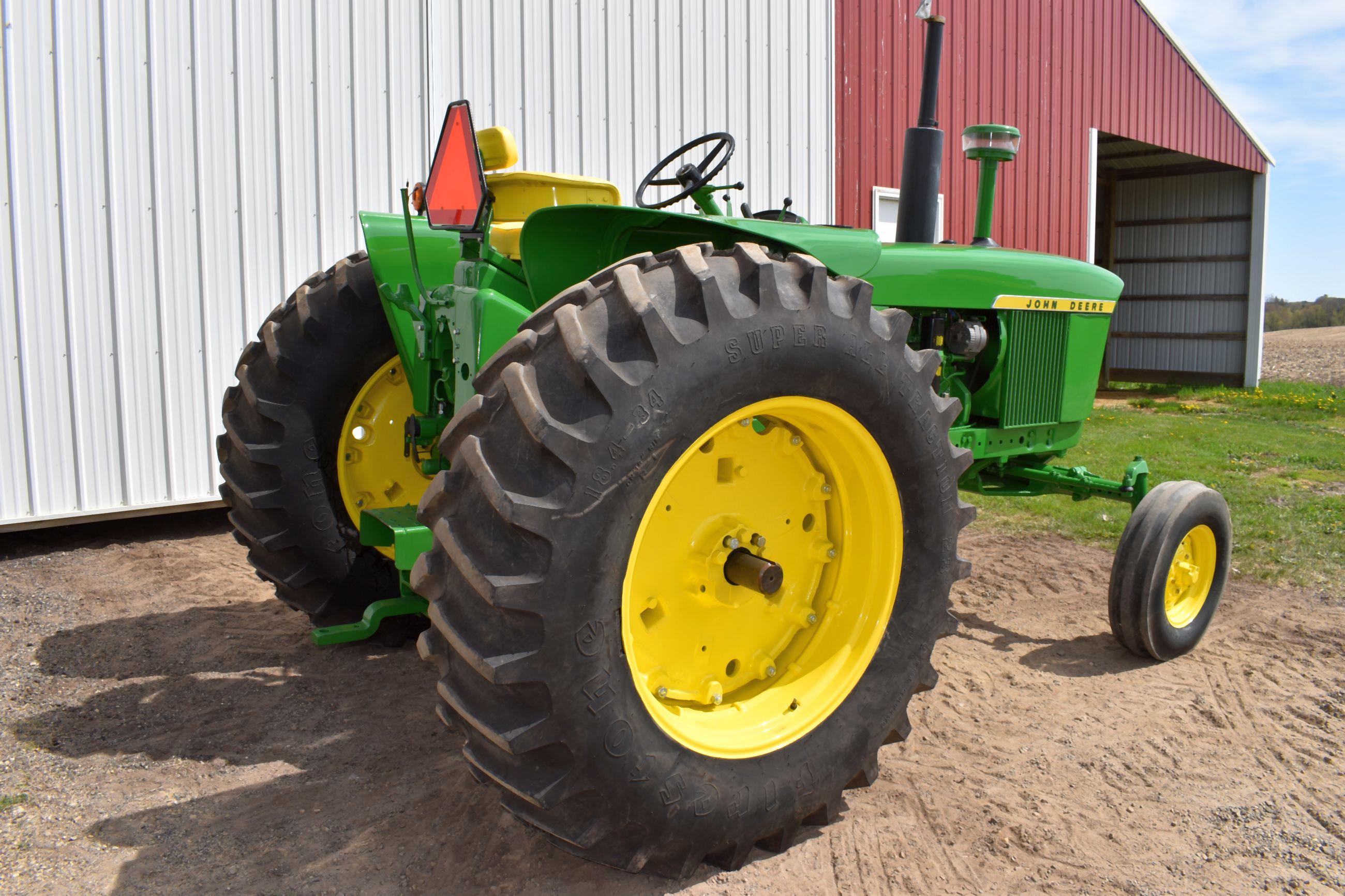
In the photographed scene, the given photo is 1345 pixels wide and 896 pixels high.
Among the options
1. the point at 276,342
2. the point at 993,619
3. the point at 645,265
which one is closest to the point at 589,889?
the point at 645,265

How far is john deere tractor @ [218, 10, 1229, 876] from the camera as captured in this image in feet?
5.69

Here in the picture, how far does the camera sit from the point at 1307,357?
19.3 meters

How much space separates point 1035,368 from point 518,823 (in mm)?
2542

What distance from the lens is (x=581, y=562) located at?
1.71 metres

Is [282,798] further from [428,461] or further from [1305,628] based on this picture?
[1305,628]

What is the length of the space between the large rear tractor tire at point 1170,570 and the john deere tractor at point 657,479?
1 cm

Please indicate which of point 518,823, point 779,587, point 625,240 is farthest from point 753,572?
point 625,240

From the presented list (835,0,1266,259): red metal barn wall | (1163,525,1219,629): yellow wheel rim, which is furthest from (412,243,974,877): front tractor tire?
(835,0,1266,259): red metal barn wall

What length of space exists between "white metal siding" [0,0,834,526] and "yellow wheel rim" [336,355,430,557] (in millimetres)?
2386

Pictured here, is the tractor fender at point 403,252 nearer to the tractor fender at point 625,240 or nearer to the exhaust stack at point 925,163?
the tractor fender at point 625,240

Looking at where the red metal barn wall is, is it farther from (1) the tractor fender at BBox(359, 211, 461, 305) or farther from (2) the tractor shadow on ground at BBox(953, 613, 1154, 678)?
(1) the tractor fender at BBox(359, 211, 461, 305)

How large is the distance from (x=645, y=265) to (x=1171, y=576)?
2681 mm

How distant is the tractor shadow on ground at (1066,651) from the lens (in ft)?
11.3

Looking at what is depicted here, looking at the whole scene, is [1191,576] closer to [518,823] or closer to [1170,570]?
[1170,570]
